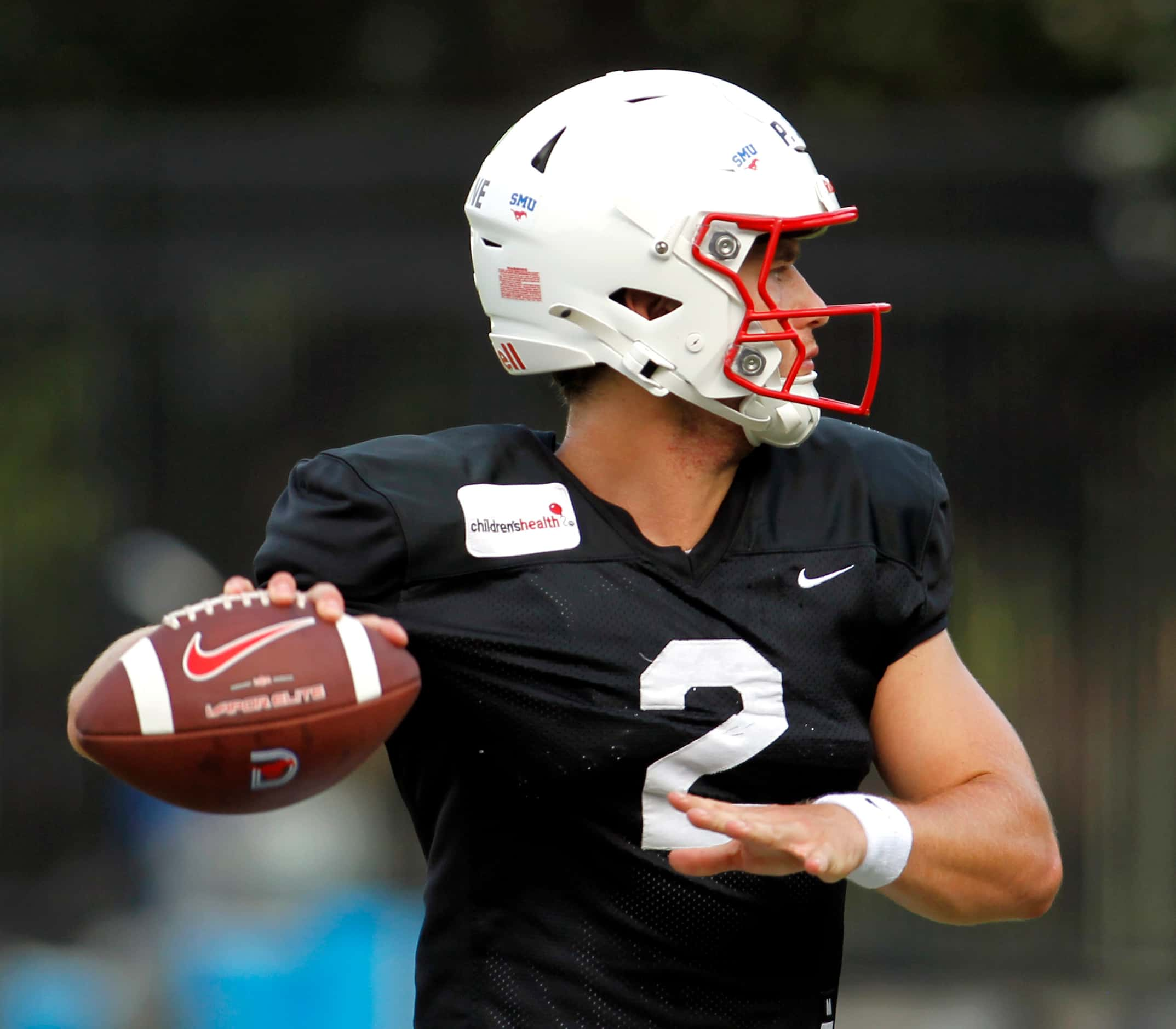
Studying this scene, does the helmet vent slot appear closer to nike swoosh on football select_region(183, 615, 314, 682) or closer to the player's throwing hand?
the player's throwing hand

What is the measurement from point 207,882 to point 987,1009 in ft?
9.09

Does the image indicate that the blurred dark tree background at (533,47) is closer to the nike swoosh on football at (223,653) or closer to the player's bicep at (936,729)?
the player's bicep at (936,729)

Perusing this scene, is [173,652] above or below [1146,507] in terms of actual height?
above

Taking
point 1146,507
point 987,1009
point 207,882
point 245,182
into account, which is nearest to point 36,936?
point 207,882

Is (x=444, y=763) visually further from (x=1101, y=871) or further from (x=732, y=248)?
(x=1101, y=871)

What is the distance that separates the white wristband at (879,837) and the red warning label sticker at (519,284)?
3.08ft

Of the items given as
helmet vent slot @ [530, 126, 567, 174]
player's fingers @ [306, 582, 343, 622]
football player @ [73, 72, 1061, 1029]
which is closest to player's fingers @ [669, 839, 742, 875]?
football player @ [73, 72, 1061, 1029]

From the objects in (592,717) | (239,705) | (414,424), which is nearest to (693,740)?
(592,717)

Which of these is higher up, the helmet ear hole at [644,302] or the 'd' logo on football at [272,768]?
the helmet ear hole at [644,302]

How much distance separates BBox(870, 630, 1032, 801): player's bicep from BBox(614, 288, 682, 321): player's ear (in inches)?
25.3

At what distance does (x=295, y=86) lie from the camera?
32.8ft

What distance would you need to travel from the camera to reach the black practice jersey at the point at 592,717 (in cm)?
264

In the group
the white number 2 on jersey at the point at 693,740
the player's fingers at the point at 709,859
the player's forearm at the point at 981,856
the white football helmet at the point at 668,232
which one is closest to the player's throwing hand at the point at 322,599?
the white number 2 on jersey at the point at 693,740

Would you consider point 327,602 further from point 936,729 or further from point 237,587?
point 936,729
